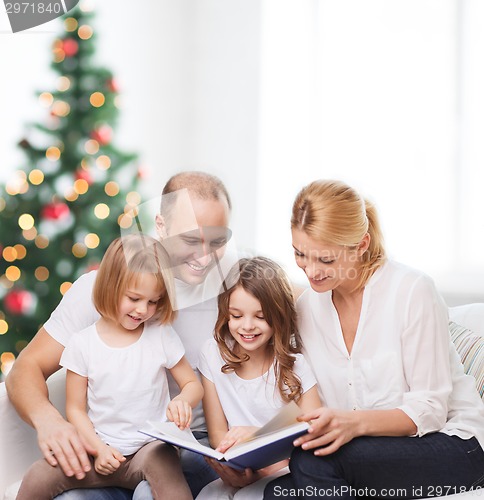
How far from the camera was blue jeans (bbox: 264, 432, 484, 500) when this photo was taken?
4.99ft

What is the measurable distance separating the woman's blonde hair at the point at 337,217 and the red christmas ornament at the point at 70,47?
1890 mm

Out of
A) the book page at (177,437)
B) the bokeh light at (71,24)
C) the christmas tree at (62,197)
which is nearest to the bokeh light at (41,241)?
the christmas tree at (62,197)

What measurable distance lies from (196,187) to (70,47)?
5.26ft

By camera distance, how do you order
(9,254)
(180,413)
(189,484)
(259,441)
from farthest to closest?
(9,254) → (189,484) → (180,413) → (259,441)

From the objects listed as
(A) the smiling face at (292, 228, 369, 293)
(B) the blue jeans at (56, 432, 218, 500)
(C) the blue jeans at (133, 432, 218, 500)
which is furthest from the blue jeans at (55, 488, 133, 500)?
(A) the smiling face at (292, 228, 369, 293)

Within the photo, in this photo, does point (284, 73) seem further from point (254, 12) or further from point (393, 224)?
point (393, 224)

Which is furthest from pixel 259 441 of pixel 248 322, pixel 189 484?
pixel 189 484

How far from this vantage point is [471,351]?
6.56 feet

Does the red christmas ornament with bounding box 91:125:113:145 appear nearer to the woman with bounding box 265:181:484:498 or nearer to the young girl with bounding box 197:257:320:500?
the young girl with bounding box 197:257:320:500

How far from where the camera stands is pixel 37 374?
188 centimetres

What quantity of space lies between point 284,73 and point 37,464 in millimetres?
2664

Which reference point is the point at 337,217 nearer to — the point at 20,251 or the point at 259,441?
the point at 259,441

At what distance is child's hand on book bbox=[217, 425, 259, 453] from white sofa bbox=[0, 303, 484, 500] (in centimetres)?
57

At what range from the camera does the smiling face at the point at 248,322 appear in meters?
1.81
